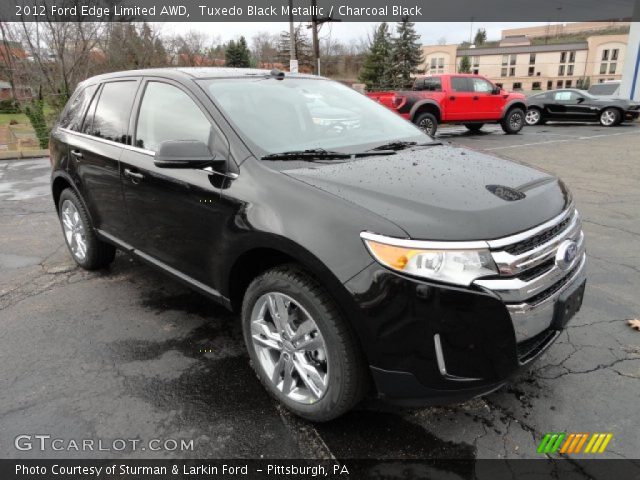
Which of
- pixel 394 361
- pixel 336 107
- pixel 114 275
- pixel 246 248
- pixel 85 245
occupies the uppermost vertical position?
pixel 336 107

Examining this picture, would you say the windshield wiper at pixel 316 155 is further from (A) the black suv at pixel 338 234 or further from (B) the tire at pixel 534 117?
(B) the tire at pixel 534 117

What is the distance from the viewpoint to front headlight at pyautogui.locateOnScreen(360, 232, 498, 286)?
1903mm

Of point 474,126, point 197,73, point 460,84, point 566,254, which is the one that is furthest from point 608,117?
point 197,73

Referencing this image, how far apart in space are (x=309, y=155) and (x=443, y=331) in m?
1.27

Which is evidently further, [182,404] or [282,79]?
[282,79]

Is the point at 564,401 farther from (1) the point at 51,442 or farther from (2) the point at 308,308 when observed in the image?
(1) the point at 51,442

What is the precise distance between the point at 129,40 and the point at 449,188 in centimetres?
2235

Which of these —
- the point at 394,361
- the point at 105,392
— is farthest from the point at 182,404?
the point at 394,361

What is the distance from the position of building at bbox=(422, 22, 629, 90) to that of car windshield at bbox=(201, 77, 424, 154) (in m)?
87.9

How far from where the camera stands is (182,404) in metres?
2.63

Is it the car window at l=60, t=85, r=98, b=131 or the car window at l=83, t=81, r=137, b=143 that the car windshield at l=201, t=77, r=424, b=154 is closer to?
the car window at l=83, t=81, r=137, b=143

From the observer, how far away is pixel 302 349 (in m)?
2.37

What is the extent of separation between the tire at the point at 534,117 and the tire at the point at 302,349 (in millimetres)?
20086

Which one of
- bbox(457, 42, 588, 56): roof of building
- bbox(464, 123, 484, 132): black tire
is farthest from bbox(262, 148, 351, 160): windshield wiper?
bbox(457, 42, 588, 56): roof of building
